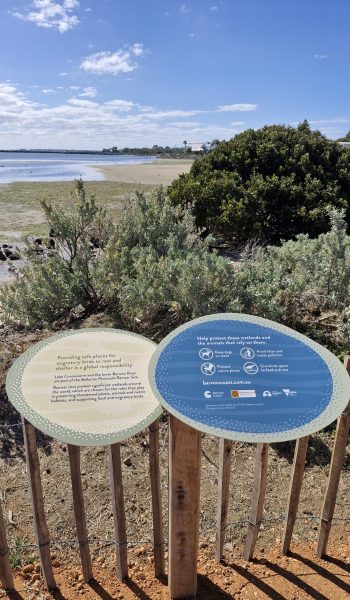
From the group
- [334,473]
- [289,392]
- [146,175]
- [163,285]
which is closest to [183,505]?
[289,392]

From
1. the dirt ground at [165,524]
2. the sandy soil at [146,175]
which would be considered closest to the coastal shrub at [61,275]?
the dirt ground at [165,524]

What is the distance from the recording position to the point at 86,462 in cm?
367

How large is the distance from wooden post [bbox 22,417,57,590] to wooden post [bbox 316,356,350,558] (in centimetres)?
151

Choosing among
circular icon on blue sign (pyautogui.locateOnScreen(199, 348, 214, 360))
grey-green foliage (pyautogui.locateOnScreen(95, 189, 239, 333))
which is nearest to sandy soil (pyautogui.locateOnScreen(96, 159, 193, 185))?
grey-green foliage (pyautogui.locateOnScreen(95, 189, 239, 333))

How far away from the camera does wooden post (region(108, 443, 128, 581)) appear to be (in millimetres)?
2254

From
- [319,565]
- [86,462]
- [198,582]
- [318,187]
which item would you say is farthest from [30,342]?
[318,187]

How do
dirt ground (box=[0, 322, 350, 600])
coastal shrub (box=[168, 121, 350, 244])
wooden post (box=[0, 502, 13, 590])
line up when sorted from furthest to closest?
coastal shrub (box=[168, 121, 350, 244]) → dirt ground (box=[0, 322, 350, 600]) → wooden post (box=[0, 502, 13, 590])

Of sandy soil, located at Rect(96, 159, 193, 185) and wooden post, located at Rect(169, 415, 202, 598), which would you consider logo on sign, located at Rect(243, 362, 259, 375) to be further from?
sandy soil, located at Rect(96, 159, 193, 185)

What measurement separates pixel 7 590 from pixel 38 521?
1.66 feet

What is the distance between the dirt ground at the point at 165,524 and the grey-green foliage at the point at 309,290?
1.47 metres

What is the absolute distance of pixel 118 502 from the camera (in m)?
2.36

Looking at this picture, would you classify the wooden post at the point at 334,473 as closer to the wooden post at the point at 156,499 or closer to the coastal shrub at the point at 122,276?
the wooden post at the point at 156,499

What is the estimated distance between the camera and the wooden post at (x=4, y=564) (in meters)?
2.32

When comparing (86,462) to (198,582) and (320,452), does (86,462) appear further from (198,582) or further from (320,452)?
(320,452)
